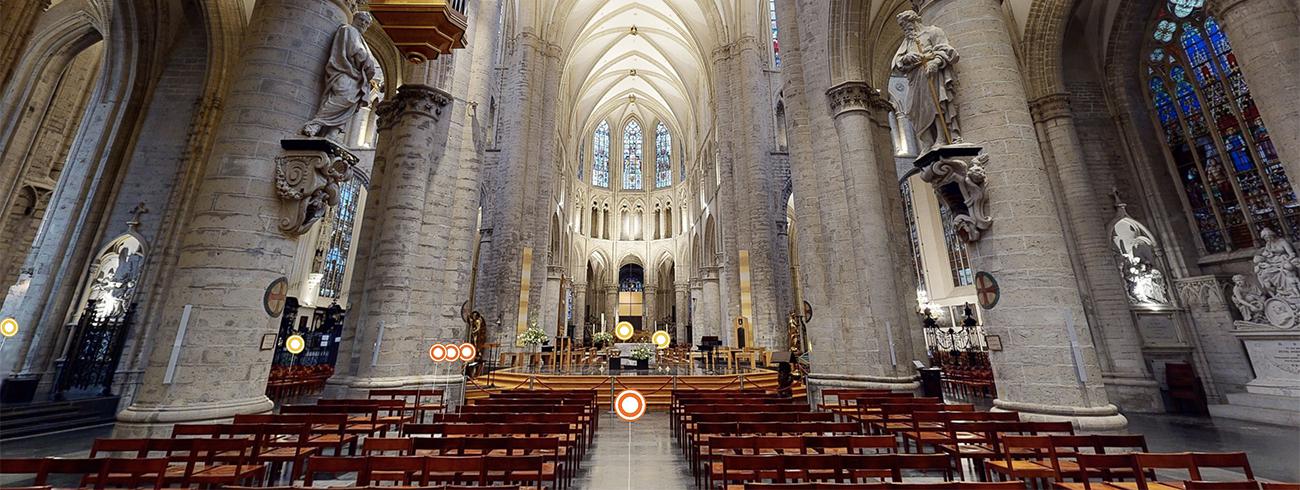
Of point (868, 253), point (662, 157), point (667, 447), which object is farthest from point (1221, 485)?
point (662, 157)

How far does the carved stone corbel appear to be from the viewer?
5.07 m

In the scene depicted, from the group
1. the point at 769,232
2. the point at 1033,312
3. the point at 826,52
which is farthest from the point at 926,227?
the point at 1033,312

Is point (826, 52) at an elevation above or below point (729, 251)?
above

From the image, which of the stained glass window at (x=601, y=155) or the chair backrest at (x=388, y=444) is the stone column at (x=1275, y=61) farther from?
Result: the stained glass window at (x=601, y=155)

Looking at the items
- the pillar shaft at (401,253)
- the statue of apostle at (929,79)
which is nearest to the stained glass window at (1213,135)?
the statue of apostle at (929,79)

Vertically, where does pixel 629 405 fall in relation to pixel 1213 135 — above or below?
below

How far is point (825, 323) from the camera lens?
8.79m

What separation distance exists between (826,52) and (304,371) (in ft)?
53.1

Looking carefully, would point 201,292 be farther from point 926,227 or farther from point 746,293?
point 926,227

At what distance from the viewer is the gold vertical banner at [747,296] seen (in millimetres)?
16297

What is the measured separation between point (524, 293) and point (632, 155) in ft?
77.6

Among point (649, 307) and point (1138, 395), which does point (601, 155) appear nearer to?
point (649, 307)

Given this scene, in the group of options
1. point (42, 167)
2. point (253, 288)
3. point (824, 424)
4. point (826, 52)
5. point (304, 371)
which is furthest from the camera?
point (304, 371)

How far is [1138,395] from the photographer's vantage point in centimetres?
854
